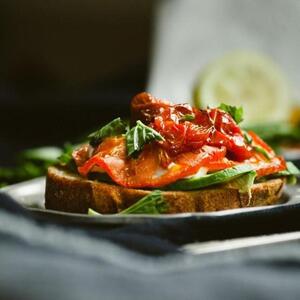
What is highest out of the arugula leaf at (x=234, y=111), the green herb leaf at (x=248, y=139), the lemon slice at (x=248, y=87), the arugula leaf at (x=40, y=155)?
the arugula leaf at (x=234, y=111)

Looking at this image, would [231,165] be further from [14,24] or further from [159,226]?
[14,24]

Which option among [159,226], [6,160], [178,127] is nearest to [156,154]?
[178,127]

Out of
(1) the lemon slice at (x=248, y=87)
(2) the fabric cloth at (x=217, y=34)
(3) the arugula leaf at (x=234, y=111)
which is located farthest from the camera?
(2) the fabric cloth at (x=217, y=34)

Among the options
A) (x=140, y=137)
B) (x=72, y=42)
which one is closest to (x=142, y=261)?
(x=140, y=137)

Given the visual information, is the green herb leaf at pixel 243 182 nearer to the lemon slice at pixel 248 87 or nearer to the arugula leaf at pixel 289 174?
the arugula leaf at pixel 289 174

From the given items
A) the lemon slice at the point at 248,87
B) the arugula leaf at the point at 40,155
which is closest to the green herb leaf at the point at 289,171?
the arugula leaf at the point at 40,155

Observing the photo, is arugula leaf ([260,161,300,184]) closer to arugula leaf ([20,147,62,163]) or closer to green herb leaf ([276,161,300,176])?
green herb leaf ([276,161,300,176])

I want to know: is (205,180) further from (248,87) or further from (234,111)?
(248,87)

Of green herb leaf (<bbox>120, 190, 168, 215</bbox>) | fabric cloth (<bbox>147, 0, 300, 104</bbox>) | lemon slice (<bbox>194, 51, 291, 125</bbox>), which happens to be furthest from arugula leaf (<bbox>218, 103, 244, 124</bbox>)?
fabric cloth (<bbox>147, 0, 300, 104</bbox>)
